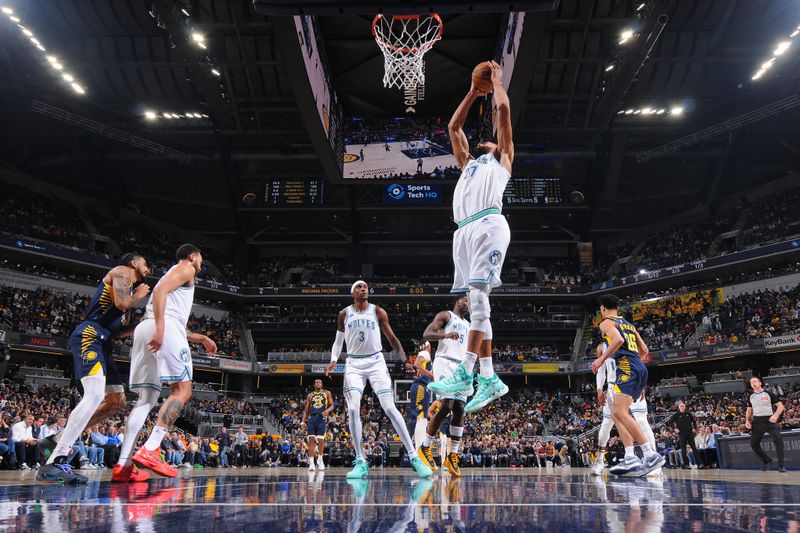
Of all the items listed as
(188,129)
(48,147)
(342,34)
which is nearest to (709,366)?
(342,34)

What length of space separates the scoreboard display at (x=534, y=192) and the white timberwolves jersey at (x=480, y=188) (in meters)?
24.2

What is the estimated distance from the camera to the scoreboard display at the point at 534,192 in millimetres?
28203

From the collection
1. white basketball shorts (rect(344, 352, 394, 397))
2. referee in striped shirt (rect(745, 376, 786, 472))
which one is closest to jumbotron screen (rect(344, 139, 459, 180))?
referee in striped shirt (rect(745, 376, 786, 472))

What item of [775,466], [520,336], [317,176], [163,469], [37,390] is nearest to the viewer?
[163,469]

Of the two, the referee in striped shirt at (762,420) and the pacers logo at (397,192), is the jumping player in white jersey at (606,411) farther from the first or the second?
the pacers logo at (397,192)

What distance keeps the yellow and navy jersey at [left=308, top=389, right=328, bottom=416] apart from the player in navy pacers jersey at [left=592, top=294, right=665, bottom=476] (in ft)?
20.7

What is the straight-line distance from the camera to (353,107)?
2691 centimetres

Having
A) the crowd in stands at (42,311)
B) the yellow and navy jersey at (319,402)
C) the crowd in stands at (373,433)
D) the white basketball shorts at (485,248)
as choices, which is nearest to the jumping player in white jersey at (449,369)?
the white basketball shorts at (485,248)

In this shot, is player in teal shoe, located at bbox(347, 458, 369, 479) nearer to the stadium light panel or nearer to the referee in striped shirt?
the referee in striped shirt

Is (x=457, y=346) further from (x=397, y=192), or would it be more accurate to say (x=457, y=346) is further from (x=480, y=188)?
(x=397, y=192)

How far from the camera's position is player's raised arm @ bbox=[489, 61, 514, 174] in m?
4.16

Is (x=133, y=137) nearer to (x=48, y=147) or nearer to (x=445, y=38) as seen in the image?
(x=48, y=147)

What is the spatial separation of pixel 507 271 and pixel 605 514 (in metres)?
33.2

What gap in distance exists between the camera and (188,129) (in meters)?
27.9
